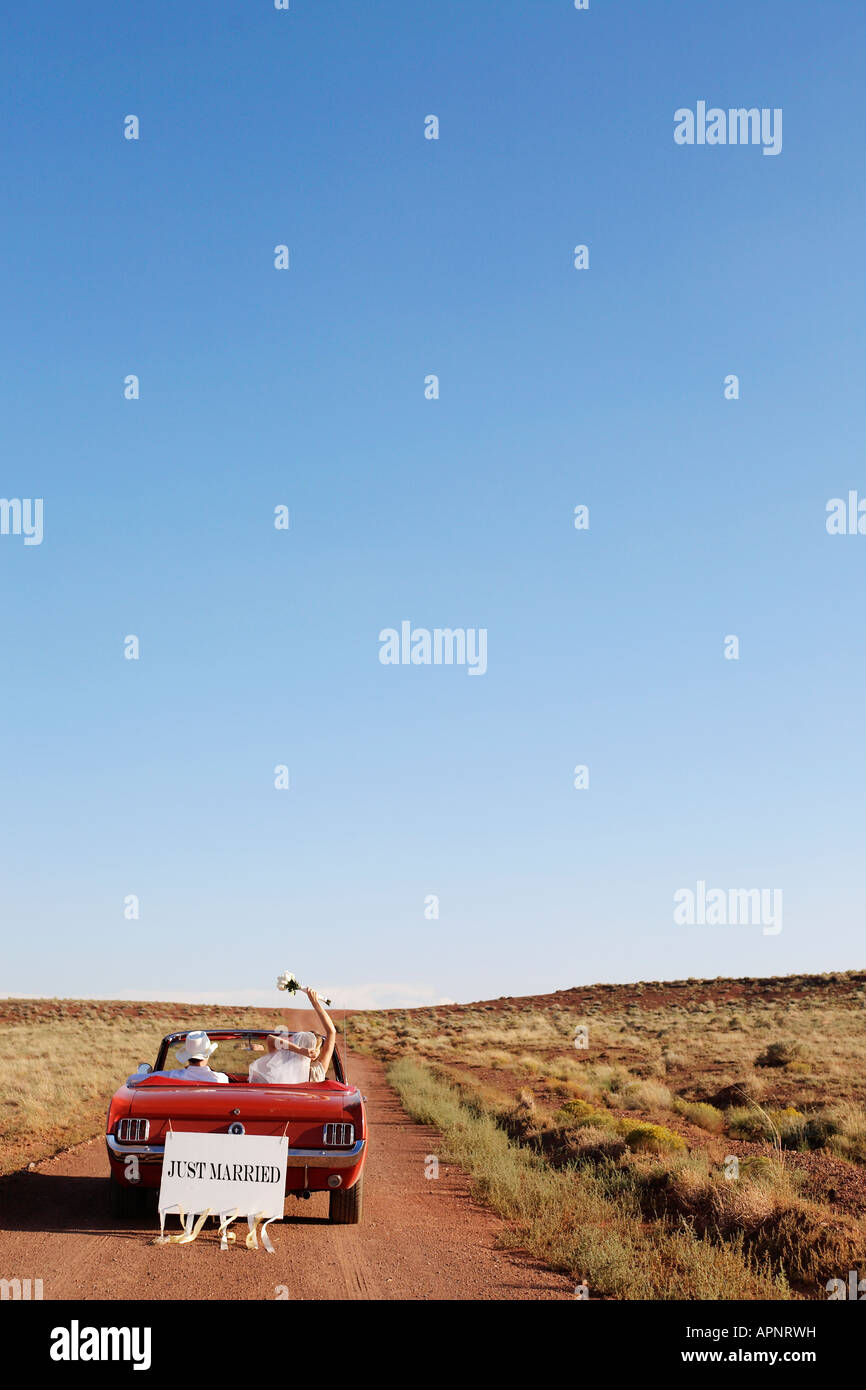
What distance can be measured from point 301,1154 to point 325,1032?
43.4 inches

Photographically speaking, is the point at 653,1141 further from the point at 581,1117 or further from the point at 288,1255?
the point at 288,1255

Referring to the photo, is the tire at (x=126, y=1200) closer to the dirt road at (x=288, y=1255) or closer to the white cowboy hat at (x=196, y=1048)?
the dirt road at (x=288, y=1255)

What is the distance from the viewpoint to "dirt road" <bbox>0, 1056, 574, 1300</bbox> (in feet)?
23.3

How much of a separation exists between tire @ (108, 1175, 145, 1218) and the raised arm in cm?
179

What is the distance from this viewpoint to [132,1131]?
8469mm

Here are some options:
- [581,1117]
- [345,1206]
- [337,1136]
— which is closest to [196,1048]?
[337,1136]

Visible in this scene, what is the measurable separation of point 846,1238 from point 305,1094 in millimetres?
4575

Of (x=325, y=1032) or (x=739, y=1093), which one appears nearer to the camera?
(x=325, y=1032)

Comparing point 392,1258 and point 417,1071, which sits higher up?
point 392,1258
